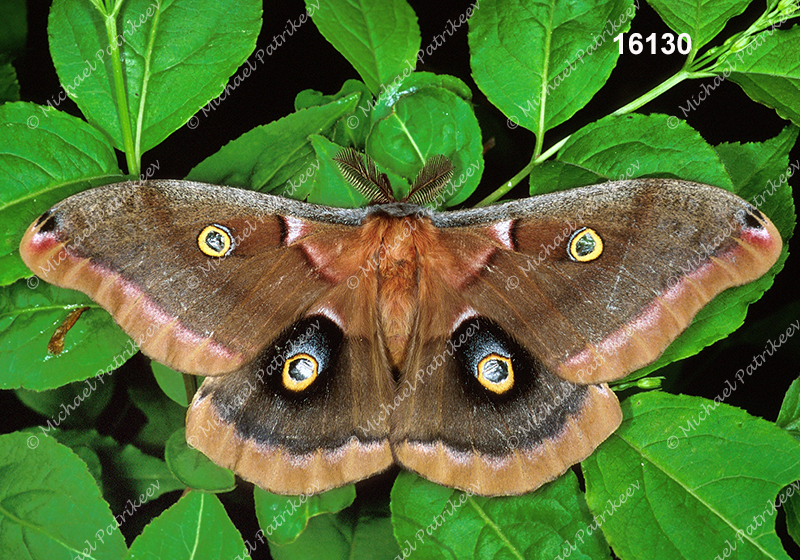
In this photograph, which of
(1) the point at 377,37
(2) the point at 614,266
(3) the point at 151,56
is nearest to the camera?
(2) the point at 614,266

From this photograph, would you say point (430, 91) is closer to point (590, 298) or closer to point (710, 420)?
point (590, 298)

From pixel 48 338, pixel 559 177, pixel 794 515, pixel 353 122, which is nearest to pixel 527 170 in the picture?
pixel 559 177

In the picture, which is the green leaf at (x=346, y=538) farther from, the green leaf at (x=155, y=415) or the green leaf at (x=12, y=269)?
the green leaf at (x=12, y=269)

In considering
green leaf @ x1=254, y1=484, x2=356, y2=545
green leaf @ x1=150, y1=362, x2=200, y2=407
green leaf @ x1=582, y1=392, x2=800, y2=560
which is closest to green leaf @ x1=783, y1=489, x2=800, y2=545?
green leaf @ x1=582, y1=392, x2=800, y2=560

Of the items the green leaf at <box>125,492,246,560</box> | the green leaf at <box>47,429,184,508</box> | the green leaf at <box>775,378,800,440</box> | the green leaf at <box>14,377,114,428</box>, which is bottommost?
the green leaf at <box>775,378,800,440</box>

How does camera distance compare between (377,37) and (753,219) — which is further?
(377,37)

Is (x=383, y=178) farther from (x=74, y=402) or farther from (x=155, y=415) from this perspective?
(x=74, y=402)

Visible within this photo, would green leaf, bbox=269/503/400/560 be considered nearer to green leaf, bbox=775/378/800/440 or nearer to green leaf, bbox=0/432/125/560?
green leaf, bbox=0/432/125/560
